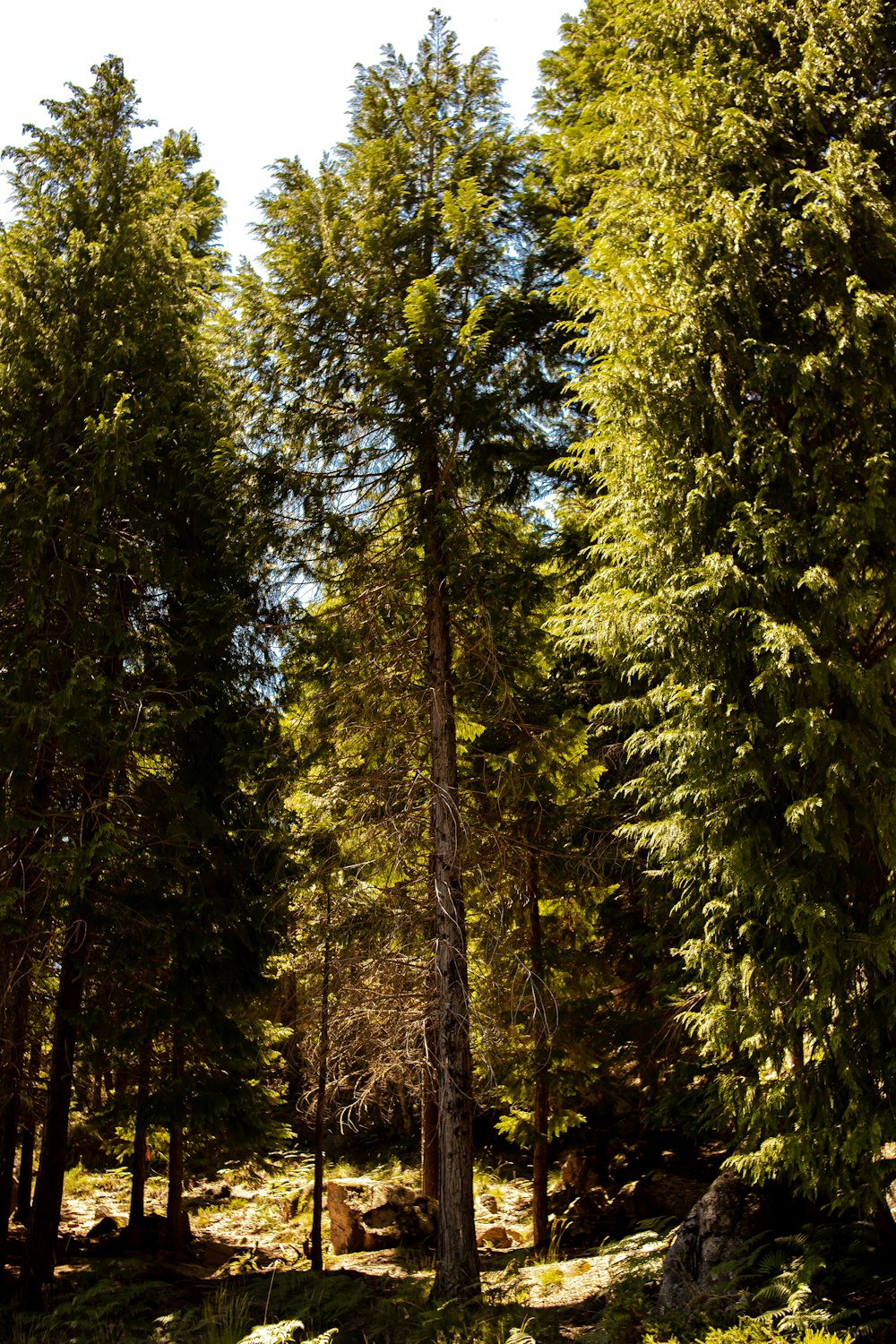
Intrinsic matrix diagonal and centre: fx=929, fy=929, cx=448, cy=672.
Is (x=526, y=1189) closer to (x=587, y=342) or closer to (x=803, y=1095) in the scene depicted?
(x=803, y=1095)

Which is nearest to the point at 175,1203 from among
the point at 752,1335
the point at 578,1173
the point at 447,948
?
the point at 578,1173

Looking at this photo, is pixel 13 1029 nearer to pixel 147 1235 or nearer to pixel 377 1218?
pixel 147 1235

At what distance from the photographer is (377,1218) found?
15.0 metres

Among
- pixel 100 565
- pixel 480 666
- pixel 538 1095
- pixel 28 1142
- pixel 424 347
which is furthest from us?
pixel 28 1142

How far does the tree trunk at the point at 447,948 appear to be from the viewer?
28.6ft

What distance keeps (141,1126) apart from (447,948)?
477 centimetres

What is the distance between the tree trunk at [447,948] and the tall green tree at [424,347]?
24 millimetres

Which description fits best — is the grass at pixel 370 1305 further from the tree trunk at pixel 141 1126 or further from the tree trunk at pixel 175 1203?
the tree trunk at pixel 141 1126

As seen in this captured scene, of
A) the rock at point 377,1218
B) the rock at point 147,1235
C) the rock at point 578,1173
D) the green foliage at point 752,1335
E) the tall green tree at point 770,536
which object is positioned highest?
the tall green tree at point 770,536

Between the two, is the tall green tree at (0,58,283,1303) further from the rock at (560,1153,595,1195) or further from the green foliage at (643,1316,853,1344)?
the rock at (560,1153,595,1195)

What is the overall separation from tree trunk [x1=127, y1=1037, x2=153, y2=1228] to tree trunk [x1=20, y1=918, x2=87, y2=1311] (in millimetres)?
785

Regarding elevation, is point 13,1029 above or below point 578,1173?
above

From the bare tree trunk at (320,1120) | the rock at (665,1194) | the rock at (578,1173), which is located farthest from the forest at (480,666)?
the rock at (578,1173)

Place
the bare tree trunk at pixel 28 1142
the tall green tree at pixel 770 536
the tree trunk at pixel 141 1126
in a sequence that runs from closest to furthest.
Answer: the tall green tree at pixel 770 536 → the tree trunk at pixel 141 1126 → the bare tree trunk at pixel 28 1142
